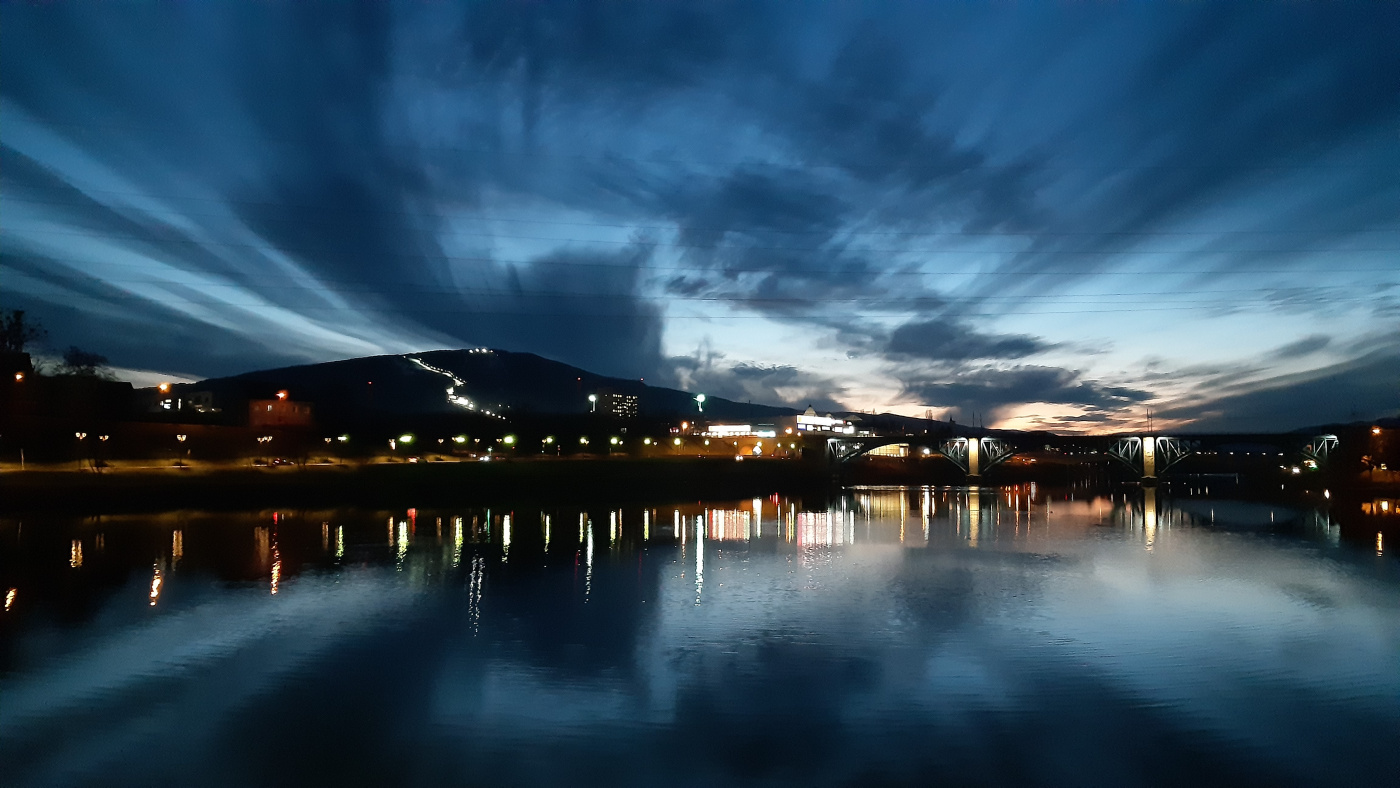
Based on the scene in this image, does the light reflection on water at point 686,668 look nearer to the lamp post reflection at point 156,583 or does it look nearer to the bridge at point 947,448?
the lamp post reflection at point 156,583

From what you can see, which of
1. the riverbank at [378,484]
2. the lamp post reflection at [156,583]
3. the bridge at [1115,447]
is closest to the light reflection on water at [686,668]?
the lamp post reflection at [156,583]

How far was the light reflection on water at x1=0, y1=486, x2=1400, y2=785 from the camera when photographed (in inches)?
363

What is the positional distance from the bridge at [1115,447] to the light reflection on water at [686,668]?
303 feet

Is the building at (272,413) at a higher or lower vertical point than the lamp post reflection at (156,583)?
higher

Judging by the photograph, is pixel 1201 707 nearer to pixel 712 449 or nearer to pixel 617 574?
pixel 617 574

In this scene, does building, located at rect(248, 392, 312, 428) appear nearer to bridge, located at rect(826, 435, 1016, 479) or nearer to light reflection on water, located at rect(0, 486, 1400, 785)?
light reflection on water, located at rect(0, 486, 1400, 785)

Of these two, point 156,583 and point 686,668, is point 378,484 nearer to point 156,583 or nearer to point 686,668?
point 156,583

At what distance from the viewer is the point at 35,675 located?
486 inches

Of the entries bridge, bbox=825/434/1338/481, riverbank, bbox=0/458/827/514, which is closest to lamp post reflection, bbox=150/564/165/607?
riverbank, bbox=0/458/827/514

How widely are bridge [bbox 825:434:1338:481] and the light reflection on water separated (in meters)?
92.5

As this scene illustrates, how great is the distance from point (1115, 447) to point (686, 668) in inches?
5139

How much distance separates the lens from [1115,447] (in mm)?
127125

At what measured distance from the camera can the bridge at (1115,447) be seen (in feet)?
342

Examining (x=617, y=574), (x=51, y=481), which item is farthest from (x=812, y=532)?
(x=51, y=481)
